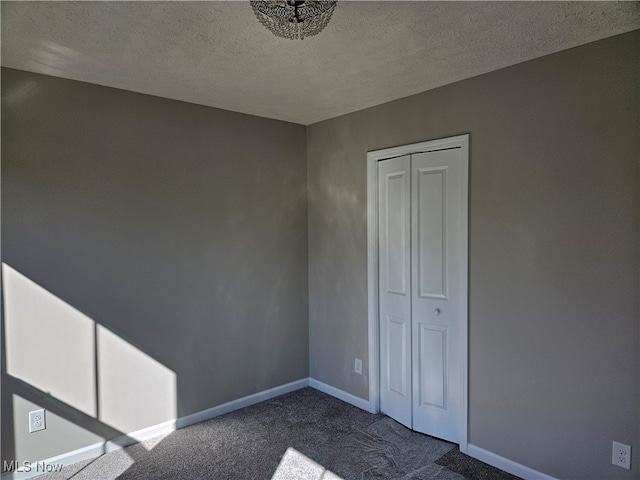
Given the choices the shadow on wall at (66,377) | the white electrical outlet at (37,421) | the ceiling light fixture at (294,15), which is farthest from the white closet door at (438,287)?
the white electrical outlet at (37,421)

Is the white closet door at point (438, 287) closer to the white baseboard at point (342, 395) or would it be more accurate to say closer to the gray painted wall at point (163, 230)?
the white baseboard at point (342, 395)

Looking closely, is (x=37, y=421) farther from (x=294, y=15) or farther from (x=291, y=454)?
(x=294, y=15)

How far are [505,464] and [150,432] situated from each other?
→ 2.41 m

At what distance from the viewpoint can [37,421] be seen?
2594 millimetres

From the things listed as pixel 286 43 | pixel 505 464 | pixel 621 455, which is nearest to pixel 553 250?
pixel 621 455

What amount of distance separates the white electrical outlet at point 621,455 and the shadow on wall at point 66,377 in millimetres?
2854

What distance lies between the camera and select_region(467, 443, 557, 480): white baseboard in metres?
2.49

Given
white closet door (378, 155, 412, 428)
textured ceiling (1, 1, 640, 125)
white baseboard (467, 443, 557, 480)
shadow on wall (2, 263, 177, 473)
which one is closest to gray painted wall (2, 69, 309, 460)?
shadow on wall (2, 263, 177, 473)

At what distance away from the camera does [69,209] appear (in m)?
2.72

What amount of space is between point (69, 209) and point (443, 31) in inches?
96.5

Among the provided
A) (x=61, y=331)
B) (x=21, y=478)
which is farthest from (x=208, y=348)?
(x=21, y=478)

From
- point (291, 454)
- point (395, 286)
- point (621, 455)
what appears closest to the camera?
point (621, 455)

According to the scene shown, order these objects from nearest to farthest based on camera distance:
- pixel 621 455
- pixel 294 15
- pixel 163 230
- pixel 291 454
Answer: pixel 294 15 → pixel 621 455 → pixel 291 454 → pixel 163 230

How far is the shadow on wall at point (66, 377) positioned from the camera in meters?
2.53
